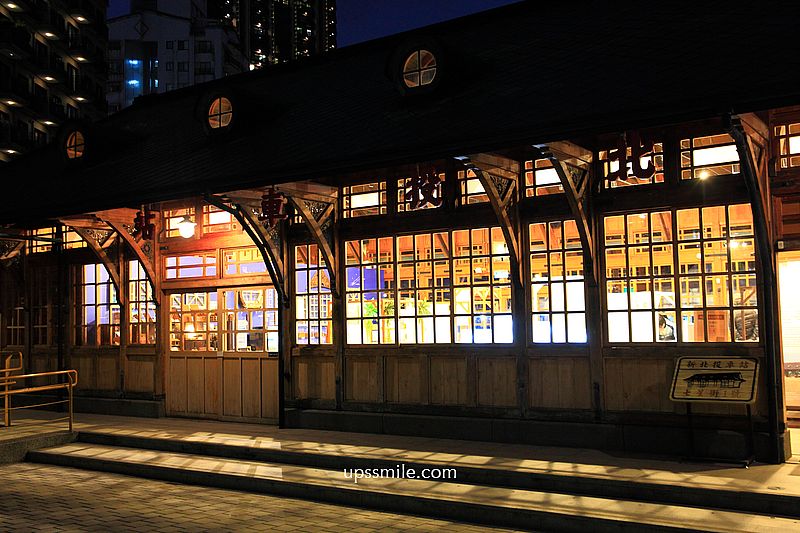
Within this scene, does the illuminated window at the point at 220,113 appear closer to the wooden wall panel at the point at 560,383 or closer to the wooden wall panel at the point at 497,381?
the wooden wall panel at the point at 497,381

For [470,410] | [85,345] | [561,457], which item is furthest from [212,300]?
[561,457]

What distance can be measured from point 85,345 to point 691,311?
1182 cm

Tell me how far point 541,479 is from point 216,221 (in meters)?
7.94

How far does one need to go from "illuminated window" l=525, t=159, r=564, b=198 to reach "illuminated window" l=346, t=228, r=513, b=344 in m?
0.81

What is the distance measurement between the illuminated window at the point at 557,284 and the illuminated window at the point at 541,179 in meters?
0.44

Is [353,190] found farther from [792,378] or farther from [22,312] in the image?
[22,312]

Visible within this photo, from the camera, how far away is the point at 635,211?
976 cm

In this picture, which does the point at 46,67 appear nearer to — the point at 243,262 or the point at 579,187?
the point at 243,262

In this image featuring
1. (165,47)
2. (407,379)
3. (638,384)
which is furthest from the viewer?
(165,47)

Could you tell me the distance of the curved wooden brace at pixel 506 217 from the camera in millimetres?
9930

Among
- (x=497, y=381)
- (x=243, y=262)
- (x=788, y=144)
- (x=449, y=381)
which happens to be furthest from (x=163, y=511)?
(x=788, y=144)

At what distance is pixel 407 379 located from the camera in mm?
11555

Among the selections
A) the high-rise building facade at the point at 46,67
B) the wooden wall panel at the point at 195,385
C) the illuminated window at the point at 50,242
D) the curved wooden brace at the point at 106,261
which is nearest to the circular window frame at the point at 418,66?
the wooden wall panel at the point at 195,385

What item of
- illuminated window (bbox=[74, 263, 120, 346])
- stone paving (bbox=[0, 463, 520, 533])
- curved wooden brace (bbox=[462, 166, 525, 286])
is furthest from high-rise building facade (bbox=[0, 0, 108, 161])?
curved wooden brace (bbox=[462, 166, 525, 286])
